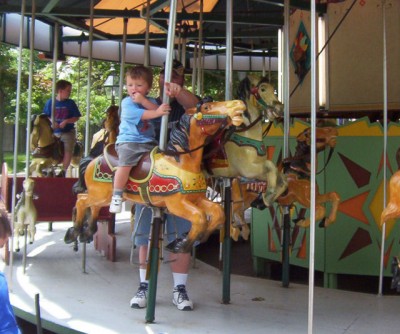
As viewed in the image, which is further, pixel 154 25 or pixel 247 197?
pixel 154 25

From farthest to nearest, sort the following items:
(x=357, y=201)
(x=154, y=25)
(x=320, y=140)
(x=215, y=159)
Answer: (x=154, y=25) < (x=357, y=201) < (x=320, y=140) < (x=215, y=159)

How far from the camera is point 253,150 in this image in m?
5.35

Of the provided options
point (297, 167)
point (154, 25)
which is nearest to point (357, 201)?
point (297, 167)

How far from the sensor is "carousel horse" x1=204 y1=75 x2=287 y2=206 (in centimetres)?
532

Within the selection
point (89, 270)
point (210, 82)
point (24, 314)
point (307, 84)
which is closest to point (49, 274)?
point (89, 270)

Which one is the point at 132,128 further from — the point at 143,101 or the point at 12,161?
the point at 12,161

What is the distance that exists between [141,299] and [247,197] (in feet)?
5.84

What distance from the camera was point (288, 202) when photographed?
6070 mm

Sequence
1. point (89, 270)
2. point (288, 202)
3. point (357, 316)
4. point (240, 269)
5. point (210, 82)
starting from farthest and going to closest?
point (210, 82), point (240, 269), point (89, 270), point (288, 202), point (357, 316)

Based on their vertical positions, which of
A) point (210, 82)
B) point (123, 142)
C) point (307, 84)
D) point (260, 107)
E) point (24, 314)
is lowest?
point (24, 314)

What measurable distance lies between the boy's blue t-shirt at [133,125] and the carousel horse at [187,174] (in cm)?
19

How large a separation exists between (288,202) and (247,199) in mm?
710

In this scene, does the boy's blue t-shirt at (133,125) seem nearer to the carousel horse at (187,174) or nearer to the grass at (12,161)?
the carousel horse at (187,174)

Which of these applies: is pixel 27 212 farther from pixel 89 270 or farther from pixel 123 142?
pixel 123 142
